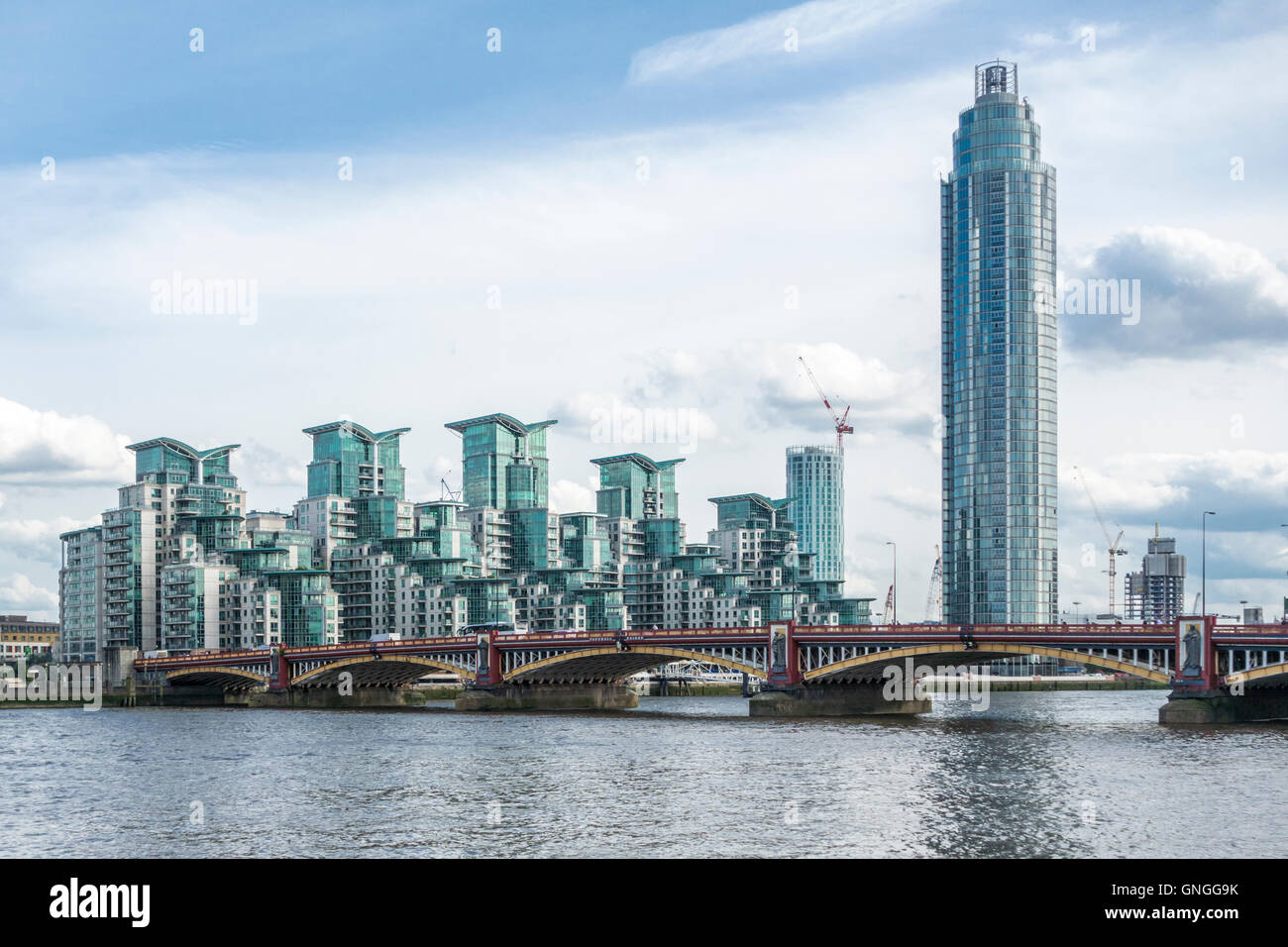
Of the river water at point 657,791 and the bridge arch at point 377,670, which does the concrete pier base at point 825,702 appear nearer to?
the river water at point 657,791

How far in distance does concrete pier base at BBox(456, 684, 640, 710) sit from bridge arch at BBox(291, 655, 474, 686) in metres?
3.81

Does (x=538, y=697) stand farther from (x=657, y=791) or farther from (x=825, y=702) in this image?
(x=657, y=791)

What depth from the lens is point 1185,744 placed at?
92.6m

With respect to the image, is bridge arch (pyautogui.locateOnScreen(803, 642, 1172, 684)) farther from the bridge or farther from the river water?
the river water

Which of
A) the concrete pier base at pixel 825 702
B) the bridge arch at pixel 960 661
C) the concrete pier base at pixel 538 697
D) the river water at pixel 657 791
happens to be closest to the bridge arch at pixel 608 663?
the concrete pier base at pixel 538 697

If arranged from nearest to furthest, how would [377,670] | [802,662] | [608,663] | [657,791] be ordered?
1. [657,791]
2. [802,662]
3. [608,663]
4. [377,670]

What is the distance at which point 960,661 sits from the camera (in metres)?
131

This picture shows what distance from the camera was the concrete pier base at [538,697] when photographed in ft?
509

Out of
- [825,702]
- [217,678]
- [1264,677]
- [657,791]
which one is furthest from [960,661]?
[217,678]

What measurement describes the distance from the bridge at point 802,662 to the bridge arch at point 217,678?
8.6 inches

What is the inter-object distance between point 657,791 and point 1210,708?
65.0m
